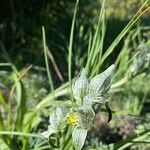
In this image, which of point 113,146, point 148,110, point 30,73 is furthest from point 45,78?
point 113,146

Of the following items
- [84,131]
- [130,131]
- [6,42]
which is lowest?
[130,131]

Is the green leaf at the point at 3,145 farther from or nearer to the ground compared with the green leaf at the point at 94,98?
nearer to the ground

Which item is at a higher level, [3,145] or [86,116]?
[86,116]

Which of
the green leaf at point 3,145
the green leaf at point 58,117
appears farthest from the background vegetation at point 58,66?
the green leaf at point 58,117

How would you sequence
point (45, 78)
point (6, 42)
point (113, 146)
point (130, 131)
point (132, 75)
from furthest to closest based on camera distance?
1. point (6, 42)
2. point (45, 78)
3. point (130, 131)
4. point (132, 75)
5. point (113, 146)

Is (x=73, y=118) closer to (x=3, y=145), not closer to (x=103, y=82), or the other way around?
(x=103, y=82)

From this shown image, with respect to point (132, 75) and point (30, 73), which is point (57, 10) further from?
point (132, 75)

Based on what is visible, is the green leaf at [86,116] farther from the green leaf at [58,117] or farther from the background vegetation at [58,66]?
the background vegetation at [58,66]

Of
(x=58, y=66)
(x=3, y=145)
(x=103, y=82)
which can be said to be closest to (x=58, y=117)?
(x=103, y=82)

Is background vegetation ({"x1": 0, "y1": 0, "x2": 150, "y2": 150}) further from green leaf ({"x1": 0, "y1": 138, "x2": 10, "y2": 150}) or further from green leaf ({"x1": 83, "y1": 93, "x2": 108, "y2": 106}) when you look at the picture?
green leaf ({"x1": 83, "y1": 93, "x2": 108, "y2": 106})

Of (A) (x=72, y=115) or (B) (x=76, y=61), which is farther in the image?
(B) (x=76, y=61)

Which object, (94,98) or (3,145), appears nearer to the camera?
(94,98)
